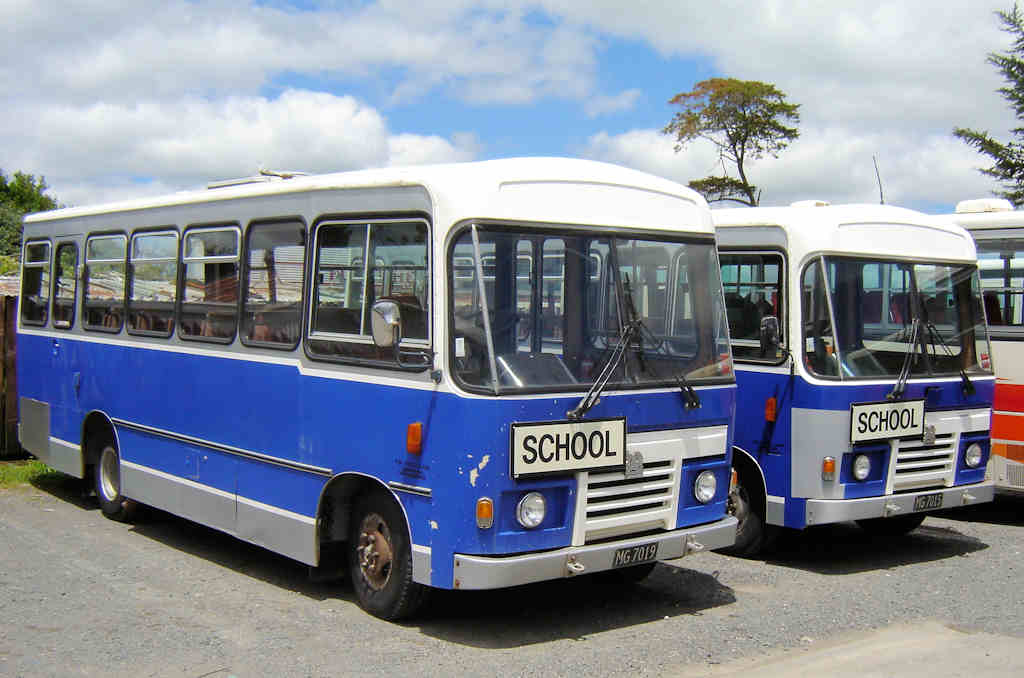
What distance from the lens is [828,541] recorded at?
1016 centimetres

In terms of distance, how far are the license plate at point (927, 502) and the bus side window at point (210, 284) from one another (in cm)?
559

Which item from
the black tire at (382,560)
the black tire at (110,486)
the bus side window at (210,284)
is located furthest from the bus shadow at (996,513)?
the black tire at (110,486)

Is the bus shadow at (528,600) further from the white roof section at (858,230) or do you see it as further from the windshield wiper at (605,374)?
the white roof section at (858,230)

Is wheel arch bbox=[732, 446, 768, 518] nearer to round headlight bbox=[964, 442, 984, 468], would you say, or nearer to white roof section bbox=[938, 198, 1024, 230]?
round headlight bbox=[964, 442, 984, 468]

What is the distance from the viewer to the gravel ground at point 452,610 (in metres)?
6.28

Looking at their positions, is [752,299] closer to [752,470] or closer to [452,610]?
[752,470]

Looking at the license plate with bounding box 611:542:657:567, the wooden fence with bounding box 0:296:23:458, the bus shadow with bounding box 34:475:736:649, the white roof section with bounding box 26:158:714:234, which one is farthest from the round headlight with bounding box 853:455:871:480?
the wooden fence with bounding box 0:296:23:458

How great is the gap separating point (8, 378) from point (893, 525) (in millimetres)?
10290

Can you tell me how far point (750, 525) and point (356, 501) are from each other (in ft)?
11.5

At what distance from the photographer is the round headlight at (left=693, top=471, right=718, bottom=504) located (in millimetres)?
7219

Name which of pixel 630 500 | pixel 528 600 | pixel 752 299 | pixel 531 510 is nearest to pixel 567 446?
pixel 531 510

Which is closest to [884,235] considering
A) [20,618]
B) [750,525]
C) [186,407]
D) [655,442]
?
[750,525]

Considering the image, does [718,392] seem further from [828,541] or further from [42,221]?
[42,221]

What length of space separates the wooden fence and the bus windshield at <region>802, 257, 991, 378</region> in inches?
378
